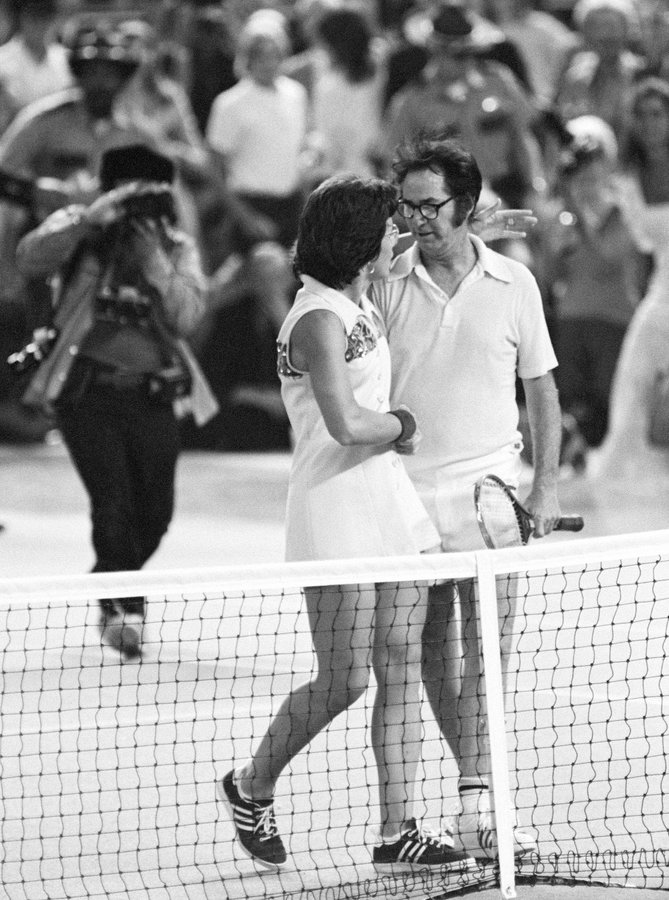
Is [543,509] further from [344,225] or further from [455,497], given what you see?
[344,225]

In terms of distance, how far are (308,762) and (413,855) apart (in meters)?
1.07

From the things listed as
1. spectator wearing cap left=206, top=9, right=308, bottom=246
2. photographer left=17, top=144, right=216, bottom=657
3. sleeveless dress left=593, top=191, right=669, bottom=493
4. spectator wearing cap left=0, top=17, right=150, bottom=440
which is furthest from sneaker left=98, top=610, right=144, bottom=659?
spectator wearing cap left=206, top=9, right=308, bottom=246

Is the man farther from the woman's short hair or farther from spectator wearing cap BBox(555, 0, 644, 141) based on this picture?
the woman's short hair

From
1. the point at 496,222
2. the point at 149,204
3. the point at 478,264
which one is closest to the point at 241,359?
the point at 149,204

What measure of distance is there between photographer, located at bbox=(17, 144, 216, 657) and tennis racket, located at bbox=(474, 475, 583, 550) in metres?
2.42

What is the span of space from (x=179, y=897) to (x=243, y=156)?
31.2ft

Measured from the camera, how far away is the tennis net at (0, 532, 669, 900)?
4.74 m

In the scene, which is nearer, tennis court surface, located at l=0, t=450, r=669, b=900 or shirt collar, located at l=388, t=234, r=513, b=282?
tennis court surface, located at l=0, t=450, r=669, b=900

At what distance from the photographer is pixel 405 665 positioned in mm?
4996

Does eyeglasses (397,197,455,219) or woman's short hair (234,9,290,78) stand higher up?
eyeglasses (397,197,455,219)

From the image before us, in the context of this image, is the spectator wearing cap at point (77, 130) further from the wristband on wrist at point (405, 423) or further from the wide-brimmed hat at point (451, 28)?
the wide-brimmed hat at point (451, 28)

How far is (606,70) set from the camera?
43.0 ft

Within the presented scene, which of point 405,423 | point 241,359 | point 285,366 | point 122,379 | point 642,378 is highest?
point 285,366

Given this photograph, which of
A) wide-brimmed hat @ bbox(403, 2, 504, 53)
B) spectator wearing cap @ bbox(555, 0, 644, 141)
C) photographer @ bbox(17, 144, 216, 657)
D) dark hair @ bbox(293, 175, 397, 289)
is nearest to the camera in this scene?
dark hair @ bbox(293, 175, 397, 289)
